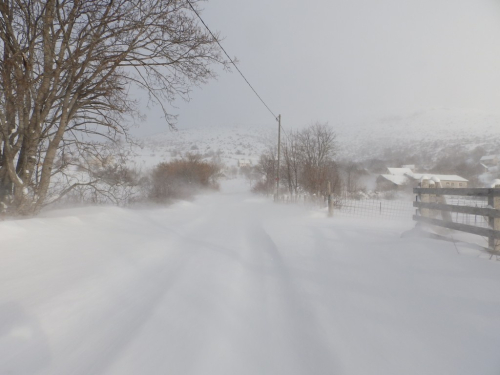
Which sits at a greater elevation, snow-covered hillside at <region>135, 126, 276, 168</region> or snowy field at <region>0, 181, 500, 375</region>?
snow-covered hillside at <region>135, 126, 276, 168</region>

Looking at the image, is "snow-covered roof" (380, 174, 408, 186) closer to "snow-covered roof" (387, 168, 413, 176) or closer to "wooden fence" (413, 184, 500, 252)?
"snow-covered roof" (387, 168, 413, 176)

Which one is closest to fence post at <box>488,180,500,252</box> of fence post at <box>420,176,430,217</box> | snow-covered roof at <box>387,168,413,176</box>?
fence post at <box>420,176,430,217</box>

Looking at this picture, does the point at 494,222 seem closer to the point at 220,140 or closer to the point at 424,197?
the point at 424,197

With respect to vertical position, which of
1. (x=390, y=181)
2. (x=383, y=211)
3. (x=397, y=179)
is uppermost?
(x=397, y=179)

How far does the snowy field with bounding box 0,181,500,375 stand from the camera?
85.0 inches

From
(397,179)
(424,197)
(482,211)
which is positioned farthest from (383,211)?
(397,179)

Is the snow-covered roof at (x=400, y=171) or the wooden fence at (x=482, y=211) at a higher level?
the snow-covered roof at (x=400, y=171)

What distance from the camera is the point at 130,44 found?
6789mm

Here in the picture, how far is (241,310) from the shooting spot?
3.03 meters

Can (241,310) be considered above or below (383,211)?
above

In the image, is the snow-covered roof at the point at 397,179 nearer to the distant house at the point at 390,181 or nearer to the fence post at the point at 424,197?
the distant house at the point at 390,181

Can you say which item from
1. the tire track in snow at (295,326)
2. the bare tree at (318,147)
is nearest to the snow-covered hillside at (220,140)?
the bare tree at (318,147)

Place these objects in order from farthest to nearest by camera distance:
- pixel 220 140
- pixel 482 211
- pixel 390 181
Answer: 1. pixel 220 140
2. pixel 390 181
3. pixel 482 211

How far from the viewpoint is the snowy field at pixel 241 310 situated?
7.08 feet
